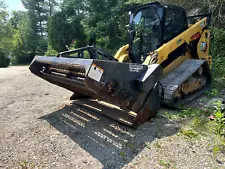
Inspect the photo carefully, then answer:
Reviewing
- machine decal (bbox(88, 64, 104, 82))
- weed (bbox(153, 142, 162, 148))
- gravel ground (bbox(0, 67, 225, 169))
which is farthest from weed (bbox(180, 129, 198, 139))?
machine decal (bbox(88, 64, 104, 82))

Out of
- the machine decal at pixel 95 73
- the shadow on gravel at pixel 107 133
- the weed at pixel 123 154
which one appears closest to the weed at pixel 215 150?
the shadow on gravel at pixel 107 133

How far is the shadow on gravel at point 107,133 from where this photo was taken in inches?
103

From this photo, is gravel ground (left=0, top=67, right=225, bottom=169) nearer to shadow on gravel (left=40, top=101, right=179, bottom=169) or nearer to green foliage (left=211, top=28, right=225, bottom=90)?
shadow on gravel (left=40, top=101, right=179, bottom=169)

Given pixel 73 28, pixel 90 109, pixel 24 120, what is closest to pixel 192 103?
pixel 90 109

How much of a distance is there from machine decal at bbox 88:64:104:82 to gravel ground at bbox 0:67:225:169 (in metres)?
0.95

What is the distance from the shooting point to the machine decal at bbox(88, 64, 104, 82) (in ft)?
8.57

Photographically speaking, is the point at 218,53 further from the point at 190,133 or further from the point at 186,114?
the point at 190,133

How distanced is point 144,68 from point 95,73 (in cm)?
87

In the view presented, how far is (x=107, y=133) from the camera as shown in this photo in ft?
10.6

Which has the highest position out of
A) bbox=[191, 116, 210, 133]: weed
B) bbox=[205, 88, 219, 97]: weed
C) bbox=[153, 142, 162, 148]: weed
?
bbox=[205, 88, 219, 97]: weed

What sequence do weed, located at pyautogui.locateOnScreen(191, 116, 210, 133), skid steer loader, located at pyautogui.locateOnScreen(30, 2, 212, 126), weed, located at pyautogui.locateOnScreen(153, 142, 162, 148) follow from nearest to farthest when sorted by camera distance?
weed, located at pyautogui.locateOnScreen(153, 142, 162, 148), skid steer loader, located at pyautogui.locateOnScreen(30, 2, 212, 126), weed, located at pyautogui.locateOnScreen(191, 116, 210, 133)

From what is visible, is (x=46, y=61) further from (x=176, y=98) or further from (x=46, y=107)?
(x=176, y=98)

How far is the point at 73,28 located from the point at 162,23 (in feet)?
56.2

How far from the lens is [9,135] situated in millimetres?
3266
